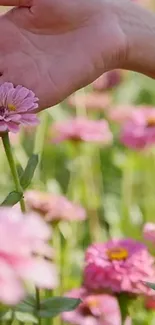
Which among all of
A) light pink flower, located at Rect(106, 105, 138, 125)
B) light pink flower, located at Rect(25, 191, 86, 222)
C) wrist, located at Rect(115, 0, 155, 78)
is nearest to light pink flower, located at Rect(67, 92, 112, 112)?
light pink flower, located at Rect(106, 105, 138, 125)

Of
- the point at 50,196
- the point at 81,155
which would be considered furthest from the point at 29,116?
the point at 81,155

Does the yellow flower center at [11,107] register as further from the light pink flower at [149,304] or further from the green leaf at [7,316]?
the light pink flower at [149,304]

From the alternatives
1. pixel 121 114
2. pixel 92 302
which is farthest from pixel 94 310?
pixel 121 114

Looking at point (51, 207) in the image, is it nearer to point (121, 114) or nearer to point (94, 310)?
point (94, 310)

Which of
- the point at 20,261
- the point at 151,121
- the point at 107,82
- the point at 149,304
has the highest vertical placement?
the point at 20,261

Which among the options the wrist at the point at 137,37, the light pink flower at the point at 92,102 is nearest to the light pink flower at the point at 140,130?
the light pink flower at the point at 92,102

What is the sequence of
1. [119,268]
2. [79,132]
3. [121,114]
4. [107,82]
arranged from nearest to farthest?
[119,268] < [79,132] < [121,114] < [107,82]

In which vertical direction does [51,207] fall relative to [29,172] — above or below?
below

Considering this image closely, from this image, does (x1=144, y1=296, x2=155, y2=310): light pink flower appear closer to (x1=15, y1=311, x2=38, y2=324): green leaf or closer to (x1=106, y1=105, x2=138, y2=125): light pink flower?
(x1=15, y1=311, x2=38, y2=324): green leaf

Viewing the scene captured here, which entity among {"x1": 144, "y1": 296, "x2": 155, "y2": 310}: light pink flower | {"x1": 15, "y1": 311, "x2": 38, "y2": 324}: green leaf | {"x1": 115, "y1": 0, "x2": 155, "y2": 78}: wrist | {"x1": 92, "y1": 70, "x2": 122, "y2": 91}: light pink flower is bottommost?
{"x1": 92, "y1": 70, "x2": 122, "y2": 91}: light pink flower
